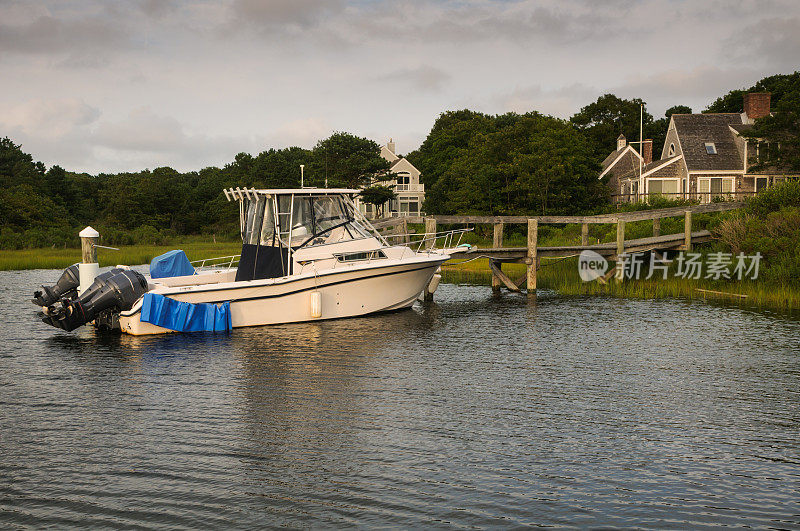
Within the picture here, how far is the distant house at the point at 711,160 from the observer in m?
49.1

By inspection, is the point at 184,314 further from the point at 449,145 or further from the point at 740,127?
the point at 449,145

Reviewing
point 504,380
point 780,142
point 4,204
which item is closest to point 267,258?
point 504,380

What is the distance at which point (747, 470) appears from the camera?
8.34 metres

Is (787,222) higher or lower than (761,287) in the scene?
higher

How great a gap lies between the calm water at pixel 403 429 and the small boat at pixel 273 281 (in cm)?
77

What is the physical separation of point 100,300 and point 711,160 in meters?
44.9

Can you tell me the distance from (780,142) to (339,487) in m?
45.8

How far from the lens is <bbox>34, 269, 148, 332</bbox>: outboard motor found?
54.3ft

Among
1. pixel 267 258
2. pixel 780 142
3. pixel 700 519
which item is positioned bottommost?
pixel 700 519

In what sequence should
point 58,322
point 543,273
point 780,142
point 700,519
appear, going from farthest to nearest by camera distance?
point 780,142, point 543,273, point 58,322, point 700,519

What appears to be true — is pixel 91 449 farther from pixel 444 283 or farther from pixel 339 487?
pixel 444 283

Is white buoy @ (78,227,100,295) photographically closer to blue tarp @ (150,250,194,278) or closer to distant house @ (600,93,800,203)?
blue tarp @ (150,250,194,278)

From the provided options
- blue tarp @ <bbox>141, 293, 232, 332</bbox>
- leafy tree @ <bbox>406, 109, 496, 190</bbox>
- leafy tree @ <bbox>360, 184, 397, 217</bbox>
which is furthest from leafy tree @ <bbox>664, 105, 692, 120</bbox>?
blue tarp @ <bbox>141, 293, 232, 332</bbox>

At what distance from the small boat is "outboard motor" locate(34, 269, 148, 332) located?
23 mm
